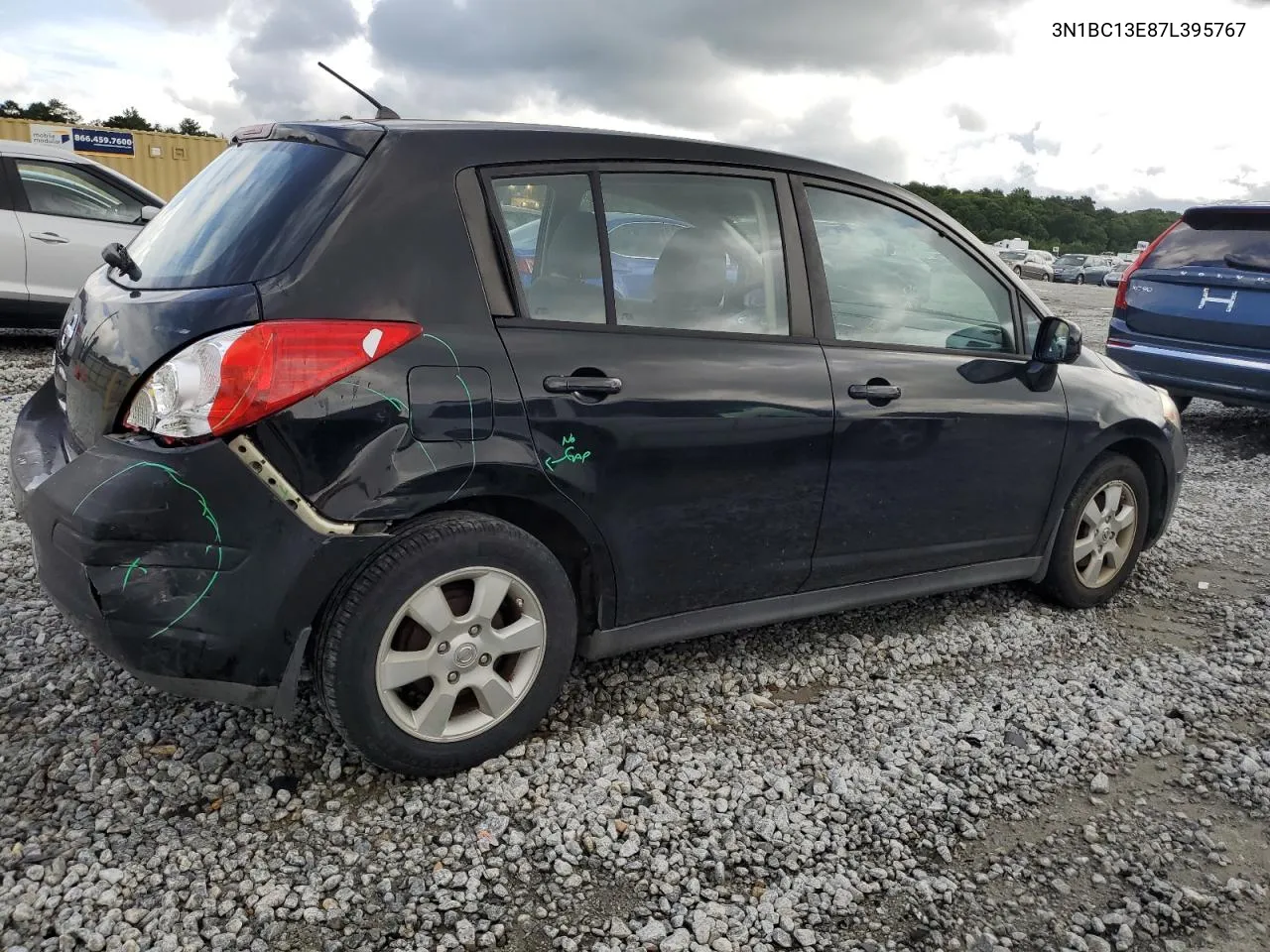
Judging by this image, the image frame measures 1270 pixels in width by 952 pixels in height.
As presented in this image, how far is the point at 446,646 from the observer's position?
2.57 m

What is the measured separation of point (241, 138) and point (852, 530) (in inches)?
91.7

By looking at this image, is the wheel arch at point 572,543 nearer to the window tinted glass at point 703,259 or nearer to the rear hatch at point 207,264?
the window tinted glass at point 703,259

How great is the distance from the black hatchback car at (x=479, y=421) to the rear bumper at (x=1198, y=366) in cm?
446

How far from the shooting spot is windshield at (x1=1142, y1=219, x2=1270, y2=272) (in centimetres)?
698

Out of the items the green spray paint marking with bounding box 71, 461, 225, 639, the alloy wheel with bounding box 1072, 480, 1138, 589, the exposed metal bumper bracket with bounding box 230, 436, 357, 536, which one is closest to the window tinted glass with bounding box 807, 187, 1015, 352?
the alloy wheel with bounding box 1072, 480, 1138, 589

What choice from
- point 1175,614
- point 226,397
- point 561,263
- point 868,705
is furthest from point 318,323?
point 1175,614

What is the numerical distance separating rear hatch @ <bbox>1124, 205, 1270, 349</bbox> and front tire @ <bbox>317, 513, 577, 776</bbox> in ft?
20.8

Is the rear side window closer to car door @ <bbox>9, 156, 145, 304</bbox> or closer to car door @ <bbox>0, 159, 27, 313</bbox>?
car door @ <bbox>9, 156, 145, 304</bbox>

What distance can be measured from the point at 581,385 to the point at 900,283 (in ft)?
4.72

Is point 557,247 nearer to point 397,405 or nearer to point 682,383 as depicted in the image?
point 682,383

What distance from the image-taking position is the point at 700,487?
2.92 meters

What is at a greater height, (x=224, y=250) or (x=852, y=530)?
(x=224, y=250)

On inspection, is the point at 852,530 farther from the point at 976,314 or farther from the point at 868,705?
the point at 976,314

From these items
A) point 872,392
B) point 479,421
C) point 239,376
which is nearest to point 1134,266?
point 872,392
